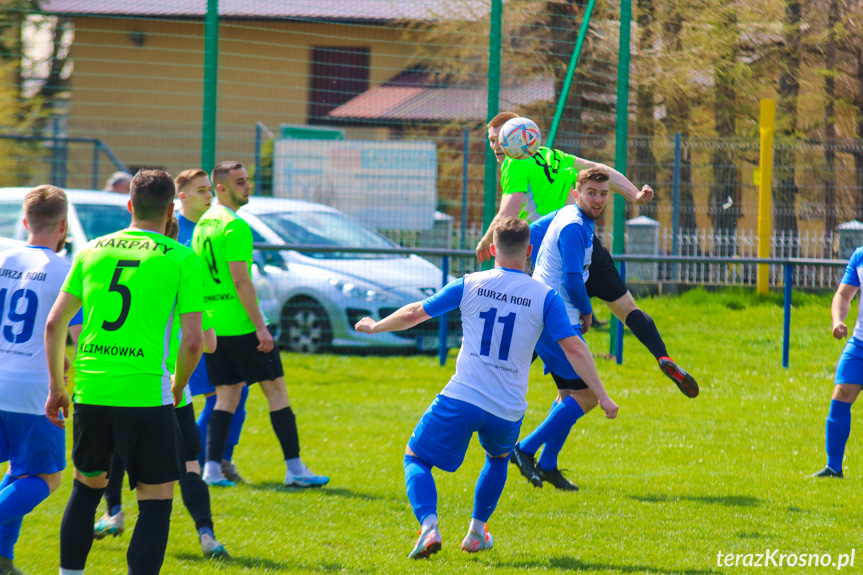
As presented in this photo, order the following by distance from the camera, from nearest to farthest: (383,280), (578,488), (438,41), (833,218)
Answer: (578,488)
(383,280)
(833,218)
(438,41)

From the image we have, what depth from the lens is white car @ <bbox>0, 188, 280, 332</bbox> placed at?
9992 mm

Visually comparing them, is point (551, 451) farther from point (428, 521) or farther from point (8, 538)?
point (8, 538)

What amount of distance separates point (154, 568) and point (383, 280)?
712 cm

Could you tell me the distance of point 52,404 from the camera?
12.8 ft

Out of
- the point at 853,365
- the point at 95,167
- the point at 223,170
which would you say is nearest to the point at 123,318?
the point at 223,170

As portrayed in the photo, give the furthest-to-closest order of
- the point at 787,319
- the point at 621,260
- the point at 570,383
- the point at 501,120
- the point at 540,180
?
the point at 787,319 < the point at 621,260 < the point at 501,120 < the point at 540,180 < the point at 570,383

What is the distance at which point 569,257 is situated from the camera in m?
5.84

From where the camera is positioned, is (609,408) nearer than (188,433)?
Yes

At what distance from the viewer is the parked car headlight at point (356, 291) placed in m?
10.6

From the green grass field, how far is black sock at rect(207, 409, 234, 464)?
288mm

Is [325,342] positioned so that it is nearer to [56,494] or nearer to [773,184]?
[56,494]

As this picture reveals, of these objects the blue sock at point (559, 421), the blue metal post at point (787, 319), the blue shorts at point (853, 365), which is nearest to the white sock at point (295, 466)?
the blue sock at point (559, 421)

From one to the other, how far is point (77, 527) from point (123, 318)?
898 mm

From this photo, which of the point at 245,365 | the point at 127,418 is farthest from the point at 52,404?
the point at 245,365
